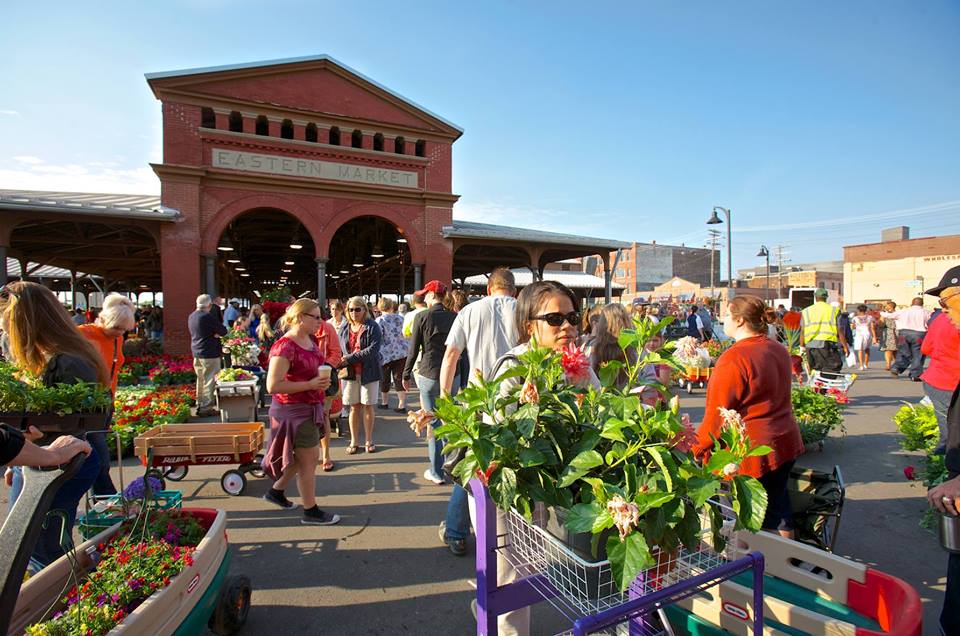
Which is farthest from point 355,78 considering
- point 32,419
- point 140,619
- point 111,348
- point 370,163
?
point 140,619

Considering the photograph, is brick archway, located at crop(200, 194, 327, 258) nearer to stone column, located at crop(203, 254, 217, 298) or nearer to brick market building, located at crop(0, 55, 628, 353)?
brick market building, located at crop(0, 55, 628, 353)

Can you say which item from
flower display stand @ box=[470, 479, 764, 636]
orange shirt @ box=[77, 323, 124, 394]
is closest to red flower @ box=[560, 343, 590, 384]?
flower display stand @ box=[470, 479, 764, 636]

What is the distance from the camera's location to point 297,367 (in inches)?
158

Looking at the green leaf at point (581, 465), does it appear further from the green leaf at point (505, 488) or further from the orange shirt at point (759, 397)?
the orange shirt at point (759, 397)

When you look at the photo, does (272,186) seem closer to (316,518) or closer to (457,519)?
(316,518)

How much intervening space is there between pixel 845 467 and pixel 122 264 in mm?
30271

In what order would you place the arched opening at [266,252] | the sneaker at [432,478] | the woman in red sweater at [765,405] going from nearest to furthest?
the woman in red sweater at [765,405] < the sneaker at [432,478] < the arched opening at [266,252]

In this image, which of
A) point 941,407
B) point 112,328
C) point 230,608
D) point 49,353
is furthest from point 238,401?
point 941,407

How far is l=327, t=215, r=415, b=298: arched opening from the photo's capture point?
19.8 meters

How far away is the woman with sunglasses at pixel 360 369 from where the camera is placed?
20.0 feet

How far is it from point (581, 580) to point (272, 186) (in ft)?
53.1

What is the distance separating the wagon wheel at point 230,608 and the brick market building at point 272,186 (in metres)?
13.4

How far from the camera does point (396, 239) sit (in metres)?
20.4

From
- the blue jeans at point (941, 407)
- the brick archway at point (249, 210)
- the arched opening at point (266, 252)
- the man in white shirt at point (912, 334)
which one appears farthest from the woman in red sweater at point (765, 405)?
the arched opening at point (266, 252)
